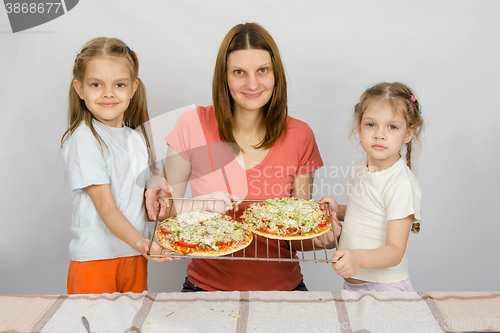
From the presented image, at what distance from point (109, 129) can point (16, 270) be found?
5.82 feet

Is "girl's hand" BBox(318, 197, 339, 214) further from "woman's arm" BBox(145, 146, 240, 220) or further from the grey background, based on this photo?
the grey background

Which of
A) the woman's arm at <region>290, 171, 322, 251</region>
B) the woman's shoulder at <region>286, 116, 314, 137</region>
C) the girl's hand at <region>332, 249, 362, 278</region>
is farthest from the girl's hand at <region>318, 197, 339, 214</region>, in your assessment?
the girl's hand at <region>332, 249, 362, 278</region>

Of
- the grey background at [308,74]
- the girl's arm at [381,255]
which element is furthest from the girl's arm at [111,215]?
the grey background at [308,74]

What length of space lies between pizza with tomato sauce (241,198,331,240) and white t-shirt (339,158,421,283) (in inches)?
5.1

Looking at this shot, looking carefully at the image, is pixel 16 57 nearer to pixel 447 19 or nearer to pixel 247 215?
pixel 247 215

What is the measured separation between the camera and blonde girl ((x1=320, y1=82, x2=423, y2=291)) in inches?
69.0

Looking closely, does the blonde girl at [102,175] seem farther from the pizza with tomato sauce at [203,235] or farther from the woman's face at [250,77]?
the woman's face at [250,77]

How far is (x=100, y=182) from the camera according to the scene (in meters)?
1.84

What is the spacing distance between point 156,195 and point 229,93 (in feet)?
1.98

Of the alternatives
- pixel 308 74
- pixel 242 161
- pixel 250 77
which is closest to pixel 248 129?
pixel 242 161

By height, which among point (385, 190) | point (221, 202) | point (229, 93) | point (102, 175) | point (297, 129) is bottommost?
point (221, 202)

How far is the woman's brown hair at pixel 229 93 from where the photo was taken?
198cm

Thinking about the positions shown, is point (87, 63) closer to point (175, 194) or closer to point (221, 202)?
point (175, 194)

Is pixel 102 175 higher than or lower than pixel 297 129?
lower
